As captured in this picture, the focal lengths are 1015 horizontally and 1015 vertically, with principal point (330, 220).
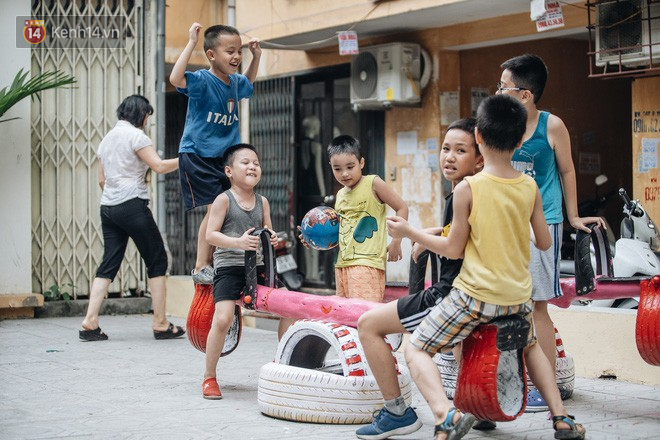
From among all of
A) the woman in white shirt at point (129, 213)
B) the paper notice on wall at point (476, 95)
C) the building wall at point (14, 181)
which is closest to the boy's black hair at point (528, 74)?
the woman in white shirt at point (129, 213)

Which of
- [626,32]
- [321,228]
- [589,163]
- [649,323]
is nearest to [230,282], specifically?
[321,228]

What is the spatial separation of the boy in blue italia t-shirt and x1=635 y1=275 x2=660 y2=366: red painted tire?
2764 mm

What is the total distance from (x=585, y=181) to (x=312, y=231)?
20.1ft

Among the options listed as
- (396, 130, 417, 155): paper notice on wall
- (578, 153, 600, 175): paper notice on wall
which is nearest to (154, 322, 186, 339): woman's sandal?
(396, 130, 417, 155): paper notice on wall

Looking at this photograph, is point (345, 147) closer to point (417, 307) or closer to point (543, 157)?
point (543, 157)

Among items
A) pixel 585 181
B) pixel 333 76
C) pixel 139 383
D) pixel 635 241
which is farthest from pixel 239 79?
pixel 585 181

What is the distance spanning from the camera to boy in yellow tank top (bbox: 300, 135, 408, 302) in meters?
6.65

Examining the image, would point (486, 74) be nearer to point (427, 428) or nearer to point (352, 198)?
point (352, 198)

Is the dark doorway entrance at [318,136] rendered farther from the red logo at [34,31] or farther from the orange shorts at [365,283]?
the orange shorts at [365,283]

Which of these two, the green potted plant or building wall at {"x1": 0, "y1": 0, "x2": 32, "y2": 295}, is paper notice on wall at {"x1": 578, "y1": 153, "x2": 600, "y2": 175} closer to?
the green potted plant

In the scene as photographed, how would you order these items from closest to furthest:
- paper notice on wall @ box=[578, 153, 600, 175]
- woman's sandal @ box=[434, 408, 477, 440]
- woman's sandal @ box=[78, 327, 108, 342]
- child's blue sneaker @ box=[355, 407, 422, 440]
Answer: woman's sandal @ box=[434, 408, 477, 440]
child's blue sneaker @ box=[355, 407, 422, 440]
woman's sandal @ box=[78, 327, 108, 342]
paper notice on wall @ box=[578, 153, 600, 175]

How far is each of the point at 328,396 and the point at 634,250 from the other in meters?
3.43

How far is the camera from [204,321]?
6.46 m

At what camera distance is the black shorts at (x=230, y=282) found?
6156 mm
